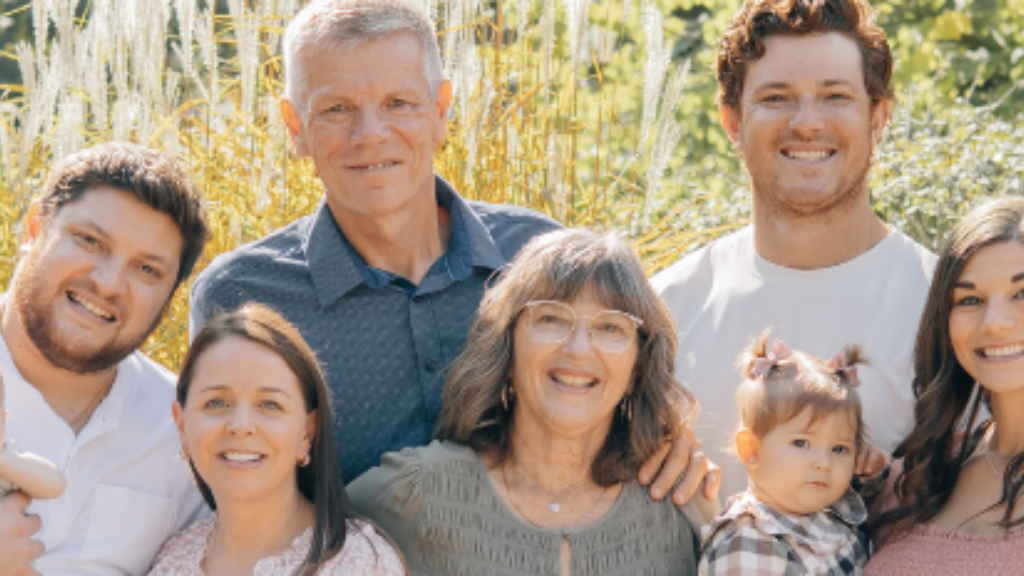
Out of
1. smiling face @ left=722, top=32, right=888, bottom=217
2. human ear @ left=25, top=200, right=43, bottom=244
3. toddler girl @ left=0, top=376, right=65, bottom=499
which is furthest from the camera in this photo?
smiling face @ left=722, top=32, right=888, bottom=217

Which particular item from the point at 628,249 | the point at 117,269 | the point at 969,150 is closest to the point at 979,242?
the point at 628,249

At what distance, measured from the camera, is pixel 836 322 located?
3604mm

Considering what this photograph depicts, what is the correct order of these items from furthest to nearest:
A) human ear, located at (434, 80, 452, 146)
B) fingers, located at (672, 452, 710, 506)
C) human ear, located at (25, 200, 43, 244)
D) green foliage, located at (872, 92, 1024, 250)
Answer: green foliage, located at (872, 92, 1024, 250)
human ear, located at (434, 80, 452, 146)
human ear, located at (25, 200, 43, 244)
fingers, located at (672, 452, 710, 506)

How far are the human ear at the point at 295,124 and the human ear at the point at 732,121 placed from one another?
48.3 inches

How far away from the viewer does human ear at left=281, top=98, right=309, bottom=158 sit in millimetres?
3727

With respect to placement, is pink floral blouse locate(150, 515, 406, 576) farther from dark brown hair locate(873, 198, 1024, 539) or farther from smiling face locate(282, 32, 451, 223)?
dark brown hair locate(873, 198, 1024, 539)

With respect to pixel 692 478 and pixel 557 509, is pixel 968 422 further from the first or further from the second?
pixel 557 509

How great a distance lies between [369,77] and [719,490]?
4.75ft

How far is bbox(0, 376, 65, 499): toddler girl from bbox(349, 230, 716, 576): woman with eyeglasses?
74cm

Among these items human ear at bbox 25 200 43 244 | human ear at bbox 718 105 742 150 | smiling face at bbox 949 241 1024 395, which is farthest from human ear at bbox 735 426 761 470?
human ear at bbox 25 200 43 244

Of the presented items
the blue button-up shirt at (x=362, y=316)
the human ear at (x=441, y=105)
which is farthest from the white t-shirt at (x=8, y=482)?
the human ear at (x=441, y=105)

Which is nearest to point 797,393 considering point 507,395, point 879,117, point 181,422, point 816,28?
point 507,395

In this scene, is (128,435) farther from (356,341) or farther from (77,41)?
(77,41)

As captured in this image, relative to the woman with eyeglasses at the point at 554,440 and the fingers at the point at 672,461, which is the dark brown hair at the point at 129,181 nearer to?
the woman with eyeglasses at the point at 554,440
